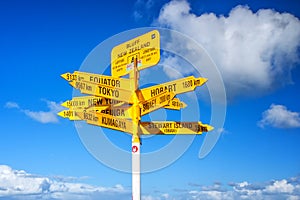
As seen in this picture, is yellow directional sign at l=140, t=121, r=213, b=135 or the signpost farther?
yellow directional sign at l=140, t=121, r=213, b=135

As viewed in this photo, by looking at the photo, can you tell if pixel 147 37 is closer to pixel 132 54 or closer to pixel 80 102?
pixel 132 54

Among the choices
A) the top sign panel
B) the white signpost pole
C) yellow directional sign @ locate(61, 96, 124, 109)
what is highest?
the top sign panel

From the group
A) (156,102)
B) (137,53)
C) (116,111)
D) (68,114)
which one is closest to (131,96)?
(116,111)

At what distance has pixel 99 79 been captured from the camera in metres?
11.7

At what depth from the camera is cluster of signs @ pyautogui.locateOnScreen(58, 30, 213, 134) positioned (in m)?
11.3

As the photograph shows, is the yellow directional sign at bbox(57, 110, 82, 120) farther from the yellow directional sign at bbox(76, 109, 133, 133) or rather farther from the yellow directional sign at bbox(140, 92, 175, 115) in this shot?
the yellow directional sign at bbox(140, 92, 175, 115)

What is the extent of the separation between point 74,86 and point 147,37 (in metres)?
2.41

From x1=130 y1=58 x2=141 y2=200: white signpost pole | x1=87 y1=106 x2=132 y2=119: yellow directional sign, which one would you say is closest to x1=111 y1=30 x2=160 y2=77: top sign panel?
x1=130 y1=58 x2=141 y2=200: white signpost pole

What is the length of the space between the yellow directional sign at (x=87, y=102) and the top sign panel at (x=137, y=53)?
87 cm

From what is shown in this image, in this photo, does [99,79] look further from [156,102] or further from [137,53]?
[156,102]

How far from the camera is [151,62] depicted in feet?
38.0

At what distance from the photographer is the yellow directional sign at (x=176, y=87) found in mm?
11312

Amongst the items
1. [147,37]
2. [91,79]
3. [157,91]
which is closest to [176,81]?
[157,91]

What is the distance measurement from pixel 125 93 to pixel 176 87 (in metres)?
1.45
